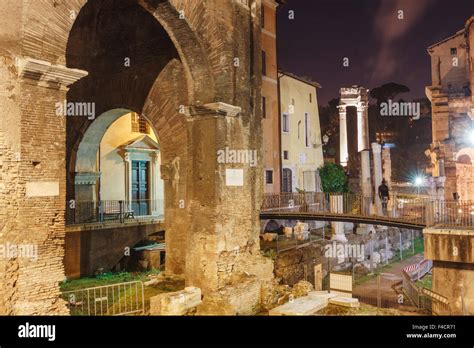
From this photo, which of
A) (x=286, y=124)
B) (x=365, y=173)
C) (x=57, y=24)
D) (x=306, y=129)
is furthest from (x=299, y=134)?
(x=57, y=24)

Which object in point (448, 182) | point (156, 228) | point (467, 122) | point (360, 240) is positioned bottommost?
point (360, 240)

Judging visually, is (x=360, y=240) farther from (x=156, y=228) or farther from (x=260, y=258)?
(x=260, y=258)

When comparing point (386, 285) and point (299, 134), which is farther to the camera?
point (299, 134)

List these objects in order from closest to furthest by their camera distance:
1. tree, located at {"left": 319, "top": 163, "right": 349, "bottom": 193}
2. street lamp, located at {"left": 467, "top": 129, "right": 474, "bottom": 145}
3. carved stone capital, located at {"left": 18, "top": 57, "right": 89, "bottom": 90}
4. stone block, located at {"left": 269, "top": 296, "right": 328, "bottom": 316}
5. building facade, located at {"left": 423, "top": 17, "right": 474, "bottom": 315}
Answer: carved stone capital, located at {"left": 18, "top": 57, "right": 89, "bottom": 90} < stone block, located at {"left": 269, "top": 296, "right": 328, "bottom": 316} < building facade, located at {"left": 423, "top": 17, "right": 474, "bottom": 315} < street lamp, located at {"left": 467, "top": 129, "right": 474, "bottom": 145} < tree, located at {"left": 319, "top": 163, "right": 349, "bottom": 193}

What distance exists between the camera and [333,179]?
2873cm

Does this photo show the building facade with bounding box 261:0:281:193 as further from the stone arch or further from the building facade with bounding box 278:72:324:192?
the stone arch

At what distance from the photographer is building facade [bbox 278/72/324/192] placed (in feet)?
86.3

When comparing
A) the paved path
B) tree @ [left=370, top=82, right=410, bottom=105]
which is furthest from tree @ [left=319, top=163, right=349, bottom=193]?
tree @ [left=370, top=82, right=410, bottom=105]

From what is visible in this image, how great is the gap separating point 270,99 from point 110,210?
1161cm

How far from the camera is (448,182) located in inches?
1057

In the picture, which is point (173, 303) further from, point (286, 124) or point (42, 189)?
point (286, 124)

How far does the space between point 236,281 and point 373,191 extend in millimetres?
13067

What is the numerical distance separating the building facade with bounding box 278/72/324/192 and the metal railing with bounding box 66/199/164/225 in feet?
32.6
